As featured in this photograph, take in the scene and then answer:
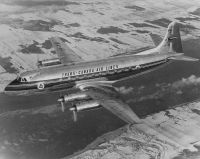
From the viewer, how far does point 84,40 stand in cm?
7231

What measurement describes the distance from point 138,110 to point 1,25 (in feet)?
148

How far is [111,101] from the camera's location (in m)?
42.2

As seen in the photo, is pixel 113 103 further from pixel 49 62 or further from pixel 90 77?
pixel 49 62

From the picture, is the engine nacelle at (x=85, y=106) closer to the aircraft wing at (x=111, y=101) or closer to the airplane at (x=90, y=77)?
the airplane at (x=90, y=77)

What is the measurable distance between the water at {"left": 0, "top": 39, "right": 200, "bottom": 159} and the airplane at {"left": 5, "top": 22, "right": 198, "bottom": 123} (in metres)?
3.84

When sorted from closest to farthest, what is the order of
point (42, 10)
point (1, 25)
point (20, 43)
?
point (20, 43), point (1, 25), point (42, 10)

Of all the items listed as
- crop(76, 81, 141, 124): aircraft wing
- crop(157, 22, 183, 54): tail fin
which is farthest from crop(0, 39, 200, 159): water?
crop(157, 22, 183, 54): tail fin

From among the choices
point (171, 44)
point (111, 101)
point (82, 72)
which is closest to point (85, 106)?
point (111, 101)

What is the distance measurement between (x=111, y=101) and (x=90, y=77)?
22.9 ft

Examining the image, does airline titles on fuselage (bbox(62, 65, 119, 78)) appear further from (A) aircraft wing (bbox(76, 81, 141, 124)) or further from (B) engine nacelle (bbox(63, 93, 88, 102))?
(B) engine nacelle (bbox(63, 93, 88, 102))

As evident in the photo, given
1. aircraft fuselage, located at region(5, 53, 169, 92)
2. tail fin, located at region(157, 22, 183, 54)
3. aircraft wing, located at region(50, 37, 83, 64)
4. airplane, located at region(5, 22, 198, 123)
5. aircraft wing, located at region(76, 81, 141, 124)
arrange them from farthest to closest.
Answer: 1. tail fin, located at region(157, 22, 183, 54)
2. aircraft wing, located at region(50, 37, 83, 64)
3. aircraft fuselage, located at region(5, 53, 169, 92)
4. airplane, located at region(5, 22, 198, 123)
5. aircraft wing, located at region(76, 81, 141, 124)

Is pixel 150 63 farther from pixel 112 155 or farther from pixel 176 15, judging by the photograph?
pixel 176 15

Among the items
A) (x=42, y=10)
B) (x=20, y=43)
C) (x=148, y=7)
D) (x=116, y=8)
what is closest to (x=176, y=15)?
(x=148, y=7)

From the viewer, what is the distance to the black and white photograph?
41.8m
